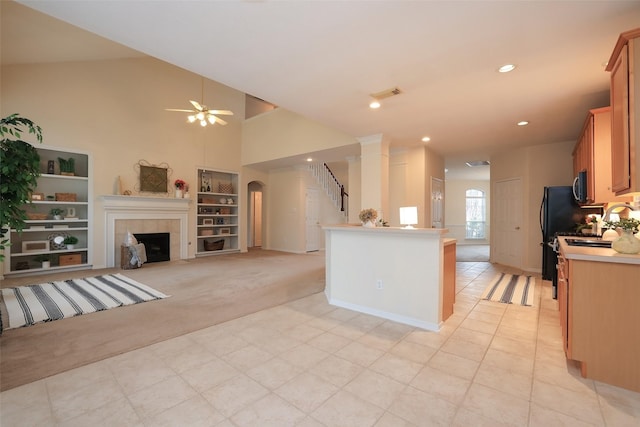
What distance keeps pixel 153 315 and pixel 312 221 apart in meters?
5.97

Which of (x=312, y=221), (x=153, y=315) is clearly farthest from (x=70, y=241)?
(x=312, y=221)

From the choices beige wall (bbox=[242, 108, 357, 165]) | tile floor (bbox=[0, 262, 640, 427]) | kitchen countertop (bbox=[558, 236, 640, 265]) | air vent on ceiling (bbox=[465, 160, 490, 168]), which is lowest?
tile floor (bbox=[0, 262, 640, 427])

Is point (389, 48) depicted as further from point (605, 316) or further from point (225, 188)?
point (225, 188)

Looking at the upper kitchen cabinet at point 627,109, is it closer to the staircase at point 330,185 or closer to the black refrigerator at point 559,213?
the black refrigerator at point 559,213

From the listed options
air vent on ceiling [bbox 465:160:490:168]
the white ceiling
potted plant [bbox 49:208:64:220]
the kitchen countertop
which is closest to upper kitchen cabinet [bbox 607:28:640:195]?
the white ceiling

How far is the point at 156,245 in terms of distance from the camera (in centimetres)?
690

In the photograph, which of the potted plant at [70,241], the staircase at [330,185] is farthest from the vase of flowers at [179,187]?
the staircase at [330,185]

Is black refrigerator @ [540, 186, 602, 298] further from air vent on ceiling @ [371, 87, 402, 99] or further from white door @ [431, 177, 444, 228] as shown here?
air vent on ceiling @ [371, 87, 402, 99]

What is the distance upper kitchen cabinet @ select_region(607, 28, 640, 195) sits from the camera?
195cm

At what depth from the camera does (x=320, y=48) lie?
2457 mm

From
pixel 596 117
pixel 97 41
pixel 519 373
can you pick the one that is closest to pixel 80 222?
pixel 97 41

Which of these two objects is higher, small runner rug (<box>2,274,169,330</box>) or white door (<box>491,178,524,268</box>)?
white door (<box>491,178,524,268</box>)

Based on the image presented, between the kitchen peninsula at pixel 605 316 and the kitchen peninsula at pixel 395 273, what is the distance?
1.05 meters

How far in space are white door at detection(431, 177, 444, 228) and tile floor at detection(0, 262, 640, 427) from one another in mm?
4130
